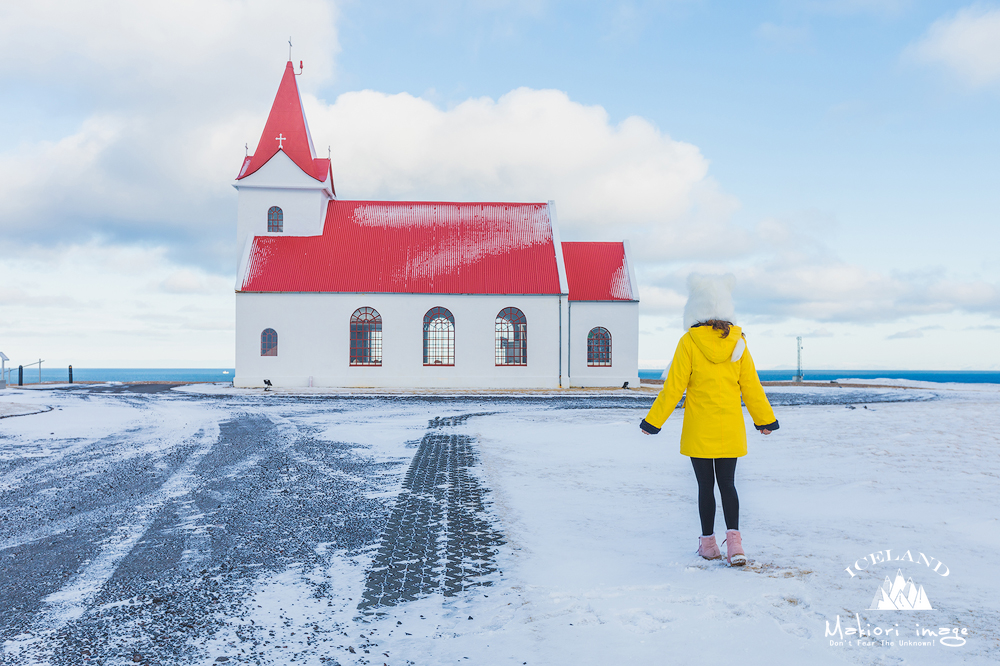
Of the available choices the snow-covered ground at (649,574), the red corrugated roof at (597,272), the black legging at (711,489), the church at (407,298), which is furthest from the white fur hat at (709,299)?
the red corrugated roof at (597,272)

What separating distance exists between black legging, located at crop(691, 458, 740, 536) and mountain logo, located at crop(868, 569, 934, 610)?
886 millimetres

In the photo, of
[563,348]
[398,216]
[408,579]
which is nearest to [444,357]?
[563,348]

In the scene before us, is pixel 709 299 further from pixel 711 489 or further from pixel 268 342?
pixel 268 342

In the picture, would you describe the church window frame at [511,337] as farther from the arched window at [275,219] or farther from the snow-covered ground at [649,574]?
the snow-covered ground at [649,574]

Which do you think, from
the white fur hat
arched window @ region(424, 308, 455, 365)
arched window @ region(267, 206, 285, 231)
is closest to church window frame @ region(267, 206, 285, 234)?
arched window @ region(267, 206, 285, 231)

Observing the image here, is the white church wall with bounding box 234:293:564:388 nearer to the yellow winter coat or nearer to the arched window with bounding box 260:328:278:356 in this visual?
the arched window with bounding box 260:328:278:356

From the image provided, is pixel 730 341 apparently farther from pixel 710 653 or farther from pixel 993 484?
pixel 993 484

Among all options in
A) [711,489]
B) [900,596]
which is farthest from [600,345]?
[900,596]

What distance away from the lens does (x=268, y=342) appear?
90.4ft

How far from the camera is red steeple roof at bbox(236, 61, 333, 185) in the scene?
29.9m

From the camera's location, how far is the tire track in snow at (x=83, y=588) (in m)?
3.09

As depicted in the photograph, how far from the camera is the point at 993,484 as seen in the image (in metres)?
6.53

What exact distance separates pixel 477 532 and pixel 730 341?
2508 millimetres

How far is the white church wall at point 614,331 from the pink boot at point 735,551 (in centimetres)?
2432
